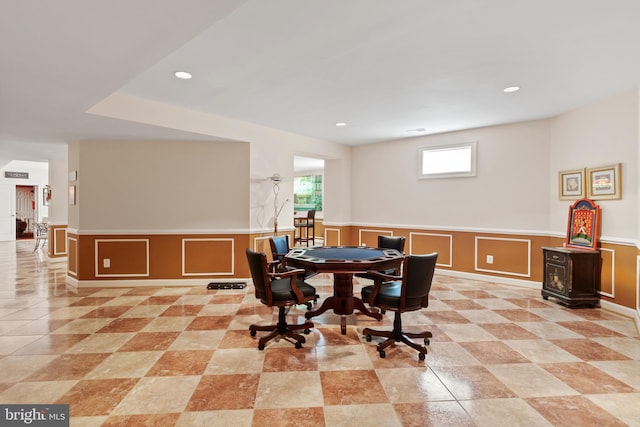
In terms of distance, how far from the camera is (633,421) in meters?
1.91

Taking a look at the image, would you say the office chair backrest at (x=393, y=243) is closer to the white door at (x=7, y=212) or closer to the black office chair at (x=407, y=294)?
the black office chair at (x=407, y=294)

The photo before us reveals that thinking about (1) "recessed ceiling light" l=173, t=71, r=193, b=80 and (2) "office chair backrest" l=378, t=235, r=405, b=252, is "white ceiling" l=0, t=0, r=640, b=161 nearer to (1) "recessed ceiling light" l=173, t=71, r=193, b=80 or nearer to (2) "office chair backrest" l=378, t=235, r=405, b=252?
(1) "recessed ceiling light" l=173, t=71, r=193, b=80

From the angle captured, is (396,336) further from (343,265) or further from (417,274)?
(343,265)

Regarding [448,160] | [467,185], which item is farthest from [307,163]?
[467,185]

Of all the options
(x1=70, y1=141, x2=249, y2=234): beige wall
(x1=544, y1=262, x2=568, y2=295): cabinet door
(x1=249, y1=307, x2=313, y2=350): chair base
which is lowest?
(x1=249, y1=307, x2=313, y2=350): chair base

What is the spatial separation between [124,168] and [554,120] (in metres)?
6.58

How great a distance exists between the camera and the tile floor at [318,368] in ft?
6.51

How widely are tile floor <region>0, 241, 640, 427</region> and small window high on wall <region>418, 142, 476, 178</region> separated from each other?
254 centimetres

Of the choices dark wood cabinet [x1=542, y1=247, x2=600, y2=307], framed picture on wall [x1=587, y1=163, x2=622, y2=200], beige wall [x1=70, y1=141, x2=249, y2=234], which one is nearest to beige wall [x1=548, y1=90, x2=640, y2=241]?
framed picture on wall [x1=587, y1=163, x2=622, y2=200]

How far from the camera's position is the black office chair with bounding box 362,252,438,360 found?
263cm

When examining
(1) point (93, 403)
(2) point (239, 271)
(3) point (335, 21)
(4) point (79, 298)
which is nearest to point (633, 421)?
(3) point (335, 21)

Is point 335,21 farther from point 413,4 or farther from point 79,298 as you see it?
point 79,298

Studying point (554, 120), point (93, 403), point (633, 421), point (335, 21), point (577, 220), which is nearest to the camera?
point (633, 421)

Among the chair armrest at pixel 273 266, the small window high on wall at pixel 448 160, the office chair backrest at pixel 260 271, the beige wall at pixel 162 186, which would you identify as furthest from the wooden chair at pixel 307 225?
the office chair backrest at pixel 260 271
